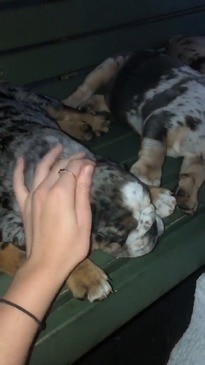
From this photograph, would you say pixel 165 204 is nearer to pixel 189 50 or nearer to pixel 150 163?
pixel 150 163

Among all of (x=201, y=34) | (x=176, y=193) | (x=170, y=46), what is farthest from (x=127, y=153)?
(x=201, y=34)

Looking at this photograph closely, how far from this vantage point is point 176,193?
8.27 feet

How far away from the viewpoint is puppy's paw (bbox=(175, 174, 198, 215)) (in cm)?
249

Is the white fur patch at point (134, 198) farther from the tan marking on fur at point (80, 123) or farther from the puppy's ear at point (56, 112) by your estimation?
the puppy's ear at point (56, 112)

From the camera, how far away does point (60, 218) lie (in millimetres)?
1534

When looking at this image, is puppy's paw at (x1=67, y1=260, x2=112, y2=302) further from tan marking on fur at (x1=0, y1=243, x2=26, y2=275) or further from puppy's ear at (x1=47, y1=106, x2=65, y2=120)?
puppy's ear at (x1=47, y1=106, x2=65, y2=120)

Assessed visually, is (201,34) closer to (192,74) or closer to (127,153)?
(192,74)

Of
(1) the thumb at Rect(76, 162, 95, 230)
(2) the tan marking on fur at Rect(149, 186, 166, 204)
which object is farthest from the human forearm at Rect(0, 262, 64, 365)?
(2) the tan marking on fur at Rect(149, 186, 166, 204)

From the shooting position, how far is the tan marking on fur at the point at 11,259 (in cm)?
209

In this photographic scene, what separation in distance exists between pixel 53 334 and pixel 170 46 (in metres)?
2.32

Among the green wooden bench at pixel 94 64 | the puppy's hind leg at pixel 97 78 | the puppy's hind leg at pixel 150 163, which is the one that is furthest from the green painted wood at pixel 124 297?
the puppy's hind leg at pixel 97 78

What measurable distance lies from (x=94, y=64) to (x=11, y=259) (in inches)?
67.1

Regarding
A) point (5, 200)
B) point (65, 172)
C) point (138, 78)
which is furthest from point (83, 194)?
point (138, 78)

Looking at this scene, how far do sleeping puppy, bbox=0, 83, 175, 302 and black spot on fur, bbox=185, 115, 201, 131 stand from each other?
0.50 m
